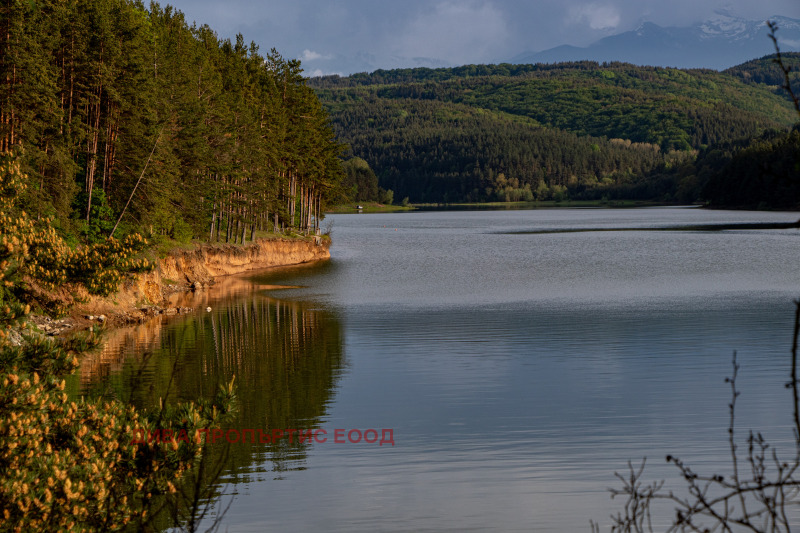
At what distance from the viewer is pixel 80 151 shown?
38969 millimetres

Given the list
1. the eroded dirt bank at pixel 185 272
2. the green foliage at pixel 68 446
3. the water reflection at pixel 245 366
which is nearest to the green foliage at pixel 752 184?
the eroded dirt bank at pixel 185 272

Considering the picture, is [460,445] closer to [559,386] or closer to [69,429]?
[559,386]

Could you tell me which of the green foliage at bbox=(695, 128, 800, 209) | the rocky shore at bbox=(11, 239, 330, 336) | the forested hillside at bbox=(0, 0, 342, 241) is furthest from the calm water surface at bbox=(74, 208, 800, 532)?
the green foliage at bbox=(695, 128, 800, 209)

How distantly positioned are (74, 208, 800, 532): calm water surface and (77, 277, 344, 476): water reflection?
0.09 meters

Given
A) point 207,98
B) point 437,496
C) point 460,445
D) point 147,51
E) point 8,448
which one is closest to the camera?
point 8,448

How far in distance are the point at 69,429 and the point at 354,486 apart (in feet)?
16.6

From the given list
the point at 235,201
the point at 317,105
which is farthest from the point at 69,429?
the point at 317,105

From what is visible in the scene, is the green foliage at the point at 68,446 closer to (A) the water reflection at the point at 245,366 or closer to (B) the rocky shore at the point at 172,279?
(A) the water reflection at the point at 245,366

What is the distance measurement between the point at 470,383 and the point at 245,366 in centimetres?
657

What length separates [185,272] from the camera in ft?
146

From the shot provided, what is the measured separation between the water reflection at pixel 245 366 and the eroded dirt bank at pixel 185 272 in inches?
53.3

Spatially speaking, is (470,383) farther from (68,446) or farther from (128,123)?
(128,123)

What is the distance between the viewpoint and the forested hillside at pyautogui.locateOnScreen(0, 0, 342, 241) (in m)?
33.2

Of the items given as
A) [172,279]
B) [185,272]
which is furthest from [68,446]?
[185,272]
